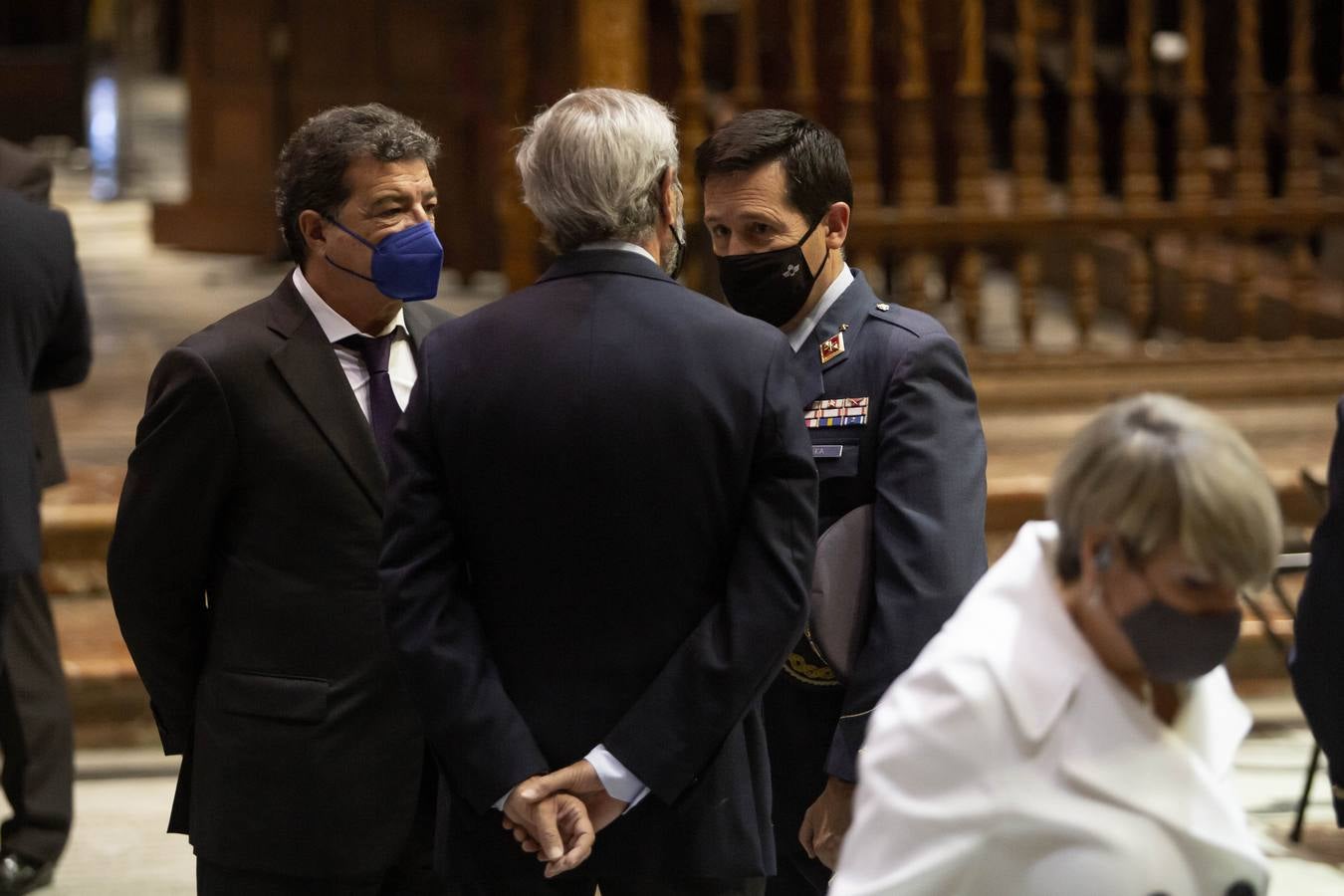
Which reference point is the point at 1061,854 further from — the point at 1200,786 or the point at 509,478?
the point at 509,478

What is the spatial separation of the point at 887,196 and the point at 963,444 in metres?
5.83

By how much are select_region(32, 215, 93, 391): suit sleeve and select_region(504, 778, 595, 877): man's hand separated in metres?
2.23

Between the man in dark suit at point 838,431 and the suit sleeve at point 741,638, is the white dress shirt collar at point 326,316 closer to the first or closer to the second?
the man in dark suit at point 838,431

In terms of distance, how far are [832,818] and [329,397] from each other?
2.94 ft

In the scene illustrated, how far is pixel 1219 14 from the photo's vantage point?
8.67 meters

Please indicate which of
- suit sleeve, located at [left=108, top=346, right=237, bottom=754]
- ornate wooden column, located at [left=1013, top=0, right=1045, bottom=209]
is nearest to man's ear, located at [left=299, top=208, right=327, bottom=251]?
suit sleeve, located at [left=108, top=346, right=237, bottom=754]

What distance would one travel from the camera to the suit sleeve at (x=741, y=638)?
208 cm

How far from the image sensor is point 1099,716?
5.08 ft

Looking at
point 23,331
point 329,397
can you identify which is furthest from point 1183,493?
point 23,331

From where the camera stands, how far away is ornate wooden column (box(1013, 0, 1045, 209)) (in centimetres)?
595

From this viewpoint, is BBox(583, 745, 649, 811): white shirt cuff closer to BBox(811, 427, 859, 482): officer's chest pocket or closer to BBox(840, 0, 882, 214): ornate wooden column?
BBox(811, 427, 859, 482): officer's chest pocket

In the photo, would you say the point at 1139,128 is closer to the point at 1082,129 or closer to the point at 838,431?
the point at 1082,129

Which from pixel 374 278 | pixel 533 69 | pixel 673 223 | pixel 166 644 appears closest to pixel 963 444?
pixel 673 223

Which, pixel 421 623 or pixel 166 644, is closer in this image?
pixel 421 623
